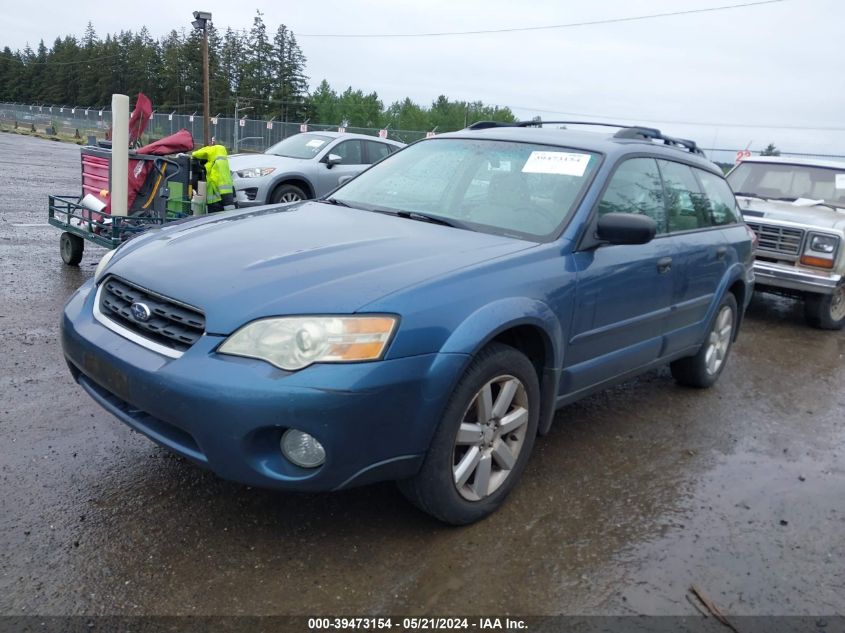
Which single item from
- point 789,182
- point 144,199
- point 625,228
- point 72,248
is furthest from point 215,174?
point 789,182

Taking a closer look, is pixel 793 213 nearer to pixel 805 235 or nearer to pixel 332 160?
pixel 805 235

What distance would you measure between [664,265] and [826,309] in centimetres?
478

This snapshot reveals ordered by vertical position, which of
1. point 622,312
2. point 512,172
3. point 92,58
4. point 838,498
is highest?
point 92,58

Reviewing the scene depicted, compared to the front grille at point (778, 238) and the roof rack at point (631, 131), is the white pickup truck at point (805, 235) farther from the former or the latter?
the roof rack at point (631, 131)

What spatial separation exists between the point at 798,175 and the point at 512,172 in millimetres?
6622

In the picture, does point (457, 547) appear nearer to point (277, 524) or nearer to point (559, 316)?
point (277, 524)

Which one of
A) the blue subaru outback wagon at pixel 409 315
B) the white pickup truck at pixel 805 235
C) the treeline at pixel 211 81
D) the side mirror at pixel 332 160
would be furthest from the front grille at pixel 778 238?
the treeline at pixel 211 81

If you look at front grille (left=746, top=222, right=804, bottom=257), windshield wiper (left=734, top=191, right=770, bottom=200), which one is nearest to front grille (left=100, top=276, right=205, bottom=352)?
front grille (left=746, top=222, right=804, bottom=257)

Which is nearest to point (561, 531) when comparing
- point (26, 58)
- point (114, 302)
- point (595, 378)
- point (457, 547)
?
point (457, 547)

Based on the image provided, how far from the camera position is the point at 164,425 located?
2.68 meters

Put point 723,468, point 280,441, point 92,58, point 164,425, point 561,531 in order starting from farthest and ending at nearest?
1. point 92,58
2. point 723,468
3. point 561,531
4. point 164,425
5. point 280,441

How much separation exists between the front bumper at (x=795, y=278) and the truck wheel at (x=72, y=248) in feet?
23.4

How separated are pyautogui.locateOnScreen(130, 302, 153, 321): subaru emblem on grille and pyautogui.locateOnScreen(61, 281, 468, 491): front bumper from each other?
12 cm

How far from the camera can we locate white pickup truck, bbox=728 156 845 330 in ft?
24.3
